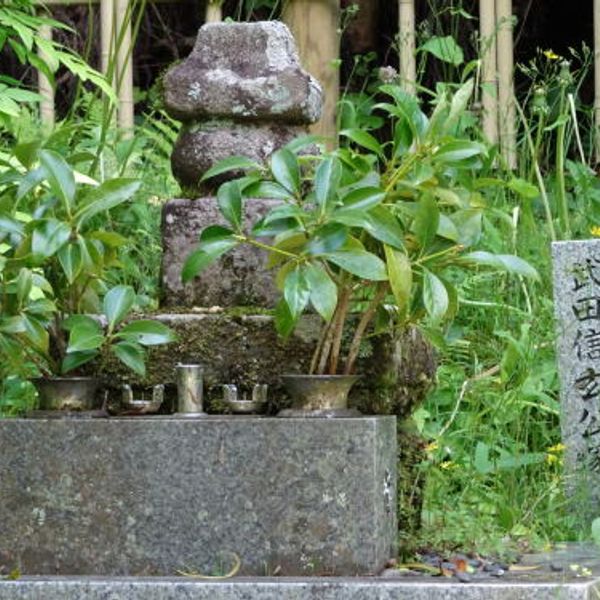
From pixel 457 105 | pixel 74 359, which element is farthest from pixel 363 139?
pixel 74 359

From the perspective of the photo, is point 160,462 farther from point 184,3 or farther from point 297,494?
point 184,3

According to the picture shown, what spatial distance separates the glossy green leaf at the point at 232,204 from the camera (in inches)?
118

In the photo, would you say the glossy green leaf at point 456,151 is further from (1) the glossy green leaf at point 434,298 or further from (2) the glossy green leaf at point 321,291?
(2) the glossy green leaf at point 321,291

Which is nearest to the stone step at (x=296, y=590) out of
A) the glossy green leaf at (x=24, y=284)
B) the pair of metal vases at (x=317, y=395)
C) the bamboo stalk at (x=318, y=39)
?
the pair of metal vases at (x=317, y=395)

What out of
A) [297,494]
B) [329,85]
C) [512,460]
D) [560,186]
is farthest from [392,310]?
[329,85]

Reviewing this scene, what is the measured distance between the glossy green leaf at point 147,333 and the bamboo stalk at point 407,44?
3.13 meters

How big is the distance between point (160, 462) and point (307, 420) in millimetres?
300

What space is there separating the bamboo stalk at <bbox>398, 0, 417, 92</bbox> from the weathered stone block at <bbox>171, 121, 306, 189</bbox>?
2.69 meters

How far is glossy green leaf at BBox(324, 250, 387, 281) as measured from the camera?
289 cm

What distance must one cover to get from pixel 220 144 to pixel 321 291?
0.63 metres

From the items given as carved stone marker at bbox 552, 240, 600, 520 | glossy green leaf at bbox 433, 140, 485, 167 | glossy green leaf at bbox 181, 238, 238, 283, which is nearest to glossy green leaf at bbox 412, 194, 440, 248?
glossy green leaf at bbox 433, 140, 485, 167

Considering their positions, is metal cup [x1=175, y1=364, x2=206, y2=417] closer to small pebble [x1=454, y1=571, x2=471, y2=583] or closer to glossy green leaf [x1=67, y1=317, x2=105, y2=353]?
glossy green leaf [x1=67, y1=317, x2=105, y2=353]

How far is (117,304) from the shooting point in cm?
307

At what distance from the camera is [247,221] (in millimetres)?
3336
